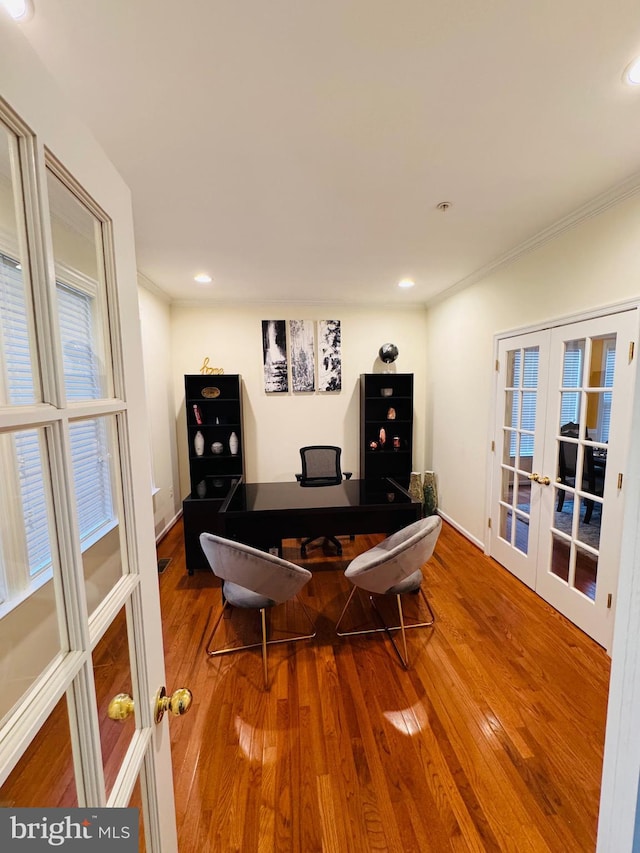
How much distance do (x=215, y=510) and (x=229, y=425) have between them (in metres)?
1.38

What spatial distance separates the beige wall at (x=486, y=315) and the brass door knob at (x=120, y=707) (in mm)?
2786

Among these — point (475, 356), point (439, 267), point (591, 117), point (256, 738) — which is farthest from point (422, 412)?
point (256, 738)

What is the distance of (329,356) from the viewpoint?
14.8 feet

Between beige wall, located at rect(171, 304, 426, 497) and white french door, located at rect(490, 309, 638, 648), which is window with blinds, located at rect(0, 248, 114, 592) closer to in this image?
white french door, located at rect(490, 309, 638, 648)

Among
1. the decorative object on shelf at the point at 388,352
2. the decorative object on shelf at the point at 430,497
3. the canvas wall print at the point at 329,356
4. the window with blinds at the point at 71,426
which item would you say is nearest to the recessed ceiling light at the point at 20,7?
the window with blinds at the point at 71,426

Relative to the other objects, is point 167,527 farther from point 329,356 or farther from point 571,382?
point 571,382

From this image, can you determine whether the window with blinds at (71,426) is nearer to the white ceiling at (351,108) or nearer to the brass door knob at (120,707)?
the brass door knob at (120,707)

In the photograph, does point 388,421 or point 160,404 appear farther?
point 388,421

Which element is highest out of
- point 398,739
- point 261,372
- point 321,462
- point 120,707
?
point 261,372

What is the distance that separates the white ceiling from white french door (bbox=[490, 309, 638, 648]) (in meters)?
0.89

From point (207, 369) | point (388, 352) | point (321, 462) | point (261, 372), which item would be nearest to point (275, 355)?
point (261, 372)

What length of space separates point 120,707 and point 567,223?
127 inches

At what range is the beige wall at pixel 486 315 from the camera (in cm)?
204

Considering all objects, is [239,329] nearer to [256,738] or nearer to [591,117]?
[591,117]
